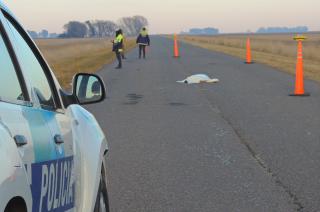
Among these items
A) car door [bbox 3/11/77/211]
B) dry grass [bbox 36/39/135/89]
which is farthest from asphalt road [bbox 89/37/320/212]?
dry grass [bbox 36/39/135/89]

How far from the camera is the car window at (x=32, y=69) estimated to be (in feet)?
9.46

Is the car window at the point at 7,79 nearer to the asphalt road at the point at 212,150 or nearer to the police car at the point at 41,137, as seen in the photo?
the police car at the point at 41,137

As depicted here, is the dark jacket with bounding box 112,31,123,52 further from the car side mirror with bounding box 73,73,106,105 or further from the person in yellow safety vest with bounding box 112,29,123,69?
the car side mirror with bounding box 73,73,106,105

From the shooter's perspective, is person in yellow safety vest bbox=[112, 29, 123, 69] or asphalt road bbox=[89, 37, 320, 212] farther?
person in yellow safety vest bbox=[112, 29, 123, 69]

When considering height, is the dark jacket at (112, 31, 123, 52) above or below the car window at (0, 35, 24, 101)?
below

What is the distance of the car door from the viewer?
7.87 feet

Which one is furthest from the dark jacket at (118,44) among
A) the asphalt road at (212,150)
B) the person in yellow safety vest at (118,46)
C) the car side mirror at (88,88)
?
the car side mirror at (88,88)

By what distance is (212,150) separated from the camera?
7.77 m

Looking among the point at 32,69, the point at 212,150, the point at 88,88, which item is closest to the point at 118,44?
the point at 212,150

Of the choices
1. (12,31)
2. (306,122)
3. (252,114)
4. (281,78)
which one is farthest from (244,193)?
(281,78)

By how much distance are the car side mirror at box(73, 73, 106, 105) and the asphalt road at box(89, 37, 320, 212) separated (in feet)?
4.58

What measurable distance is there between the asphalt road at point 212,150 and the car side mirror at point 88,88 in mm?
1396

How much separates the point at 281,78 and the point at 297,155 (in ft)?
40.1

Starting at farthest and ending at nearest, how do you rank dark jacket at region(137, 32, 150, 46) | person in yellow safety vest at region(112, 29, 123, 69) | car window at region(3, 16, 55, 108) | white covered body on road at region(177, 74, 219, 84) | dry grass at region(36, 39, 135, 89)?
Result: dark jacket at region(137, 32, 150, 46) < person in yellow safety vest at region(112, 29, 123, 69) < dry grass at region(36, 39, 135, 89) < white covered body on road at region(177, 74, 219, 84) < car window at region(3, 16, 55, 108)
